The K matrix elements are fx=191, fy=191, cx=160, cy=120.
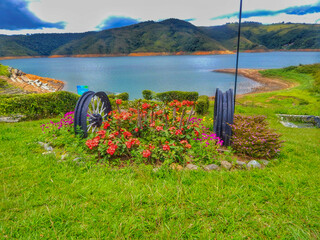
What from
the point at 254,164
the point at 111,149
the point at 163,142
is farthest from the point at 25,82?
the point at 254,164

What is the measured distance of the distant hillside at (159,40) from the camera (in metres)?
136

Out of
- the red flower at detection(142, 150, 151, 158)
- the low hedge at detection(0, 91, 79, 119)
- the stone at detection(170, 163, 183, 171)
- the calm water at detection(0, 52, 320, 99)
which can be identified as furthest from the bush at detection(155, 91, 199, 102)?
the calm water at detection(0, 52, 320, 99)

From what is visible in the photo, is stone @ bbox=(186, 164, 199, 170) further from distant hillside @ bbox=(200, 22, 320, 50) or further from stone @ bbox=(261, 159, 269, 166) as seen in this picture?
distant hillside @ bbox=(200, 22, 320, 50)

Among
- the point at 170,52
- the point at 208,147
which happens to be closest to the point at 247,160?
the point at 208,147

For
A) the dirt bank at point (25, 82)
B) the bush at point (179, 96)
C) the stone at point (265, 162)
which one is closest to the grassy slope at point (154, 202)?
the stone at point (265, 162)

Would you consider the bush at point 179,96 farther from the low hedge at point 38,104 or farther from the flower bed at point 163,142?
the flower bed at point 163,142

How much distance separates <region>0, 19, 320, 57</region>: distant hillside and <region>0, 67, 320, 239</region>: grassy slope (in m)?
148

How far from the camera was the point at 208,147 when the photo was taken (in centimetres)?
407

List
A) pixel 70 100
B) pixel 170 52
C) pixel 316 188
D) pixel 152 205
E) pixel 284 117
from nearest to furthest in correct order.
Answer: pixel 152 205
pixel 316 188
pixel 70 100
pixel 284 117
pixel 170 52

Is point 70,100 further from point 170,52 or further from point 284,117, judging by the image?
point 170,52

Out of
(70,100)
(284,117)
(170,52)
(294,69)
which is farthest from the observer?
(170,52)

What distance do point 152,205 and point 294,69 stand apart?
50.7 meters

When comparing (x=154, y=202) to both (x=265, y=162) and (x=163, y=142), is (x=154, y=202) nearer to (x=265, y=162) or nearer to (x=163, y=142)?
(x=163, y=142)

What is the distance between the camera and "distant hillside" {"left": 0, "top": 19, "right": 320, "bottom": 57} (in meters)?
136
